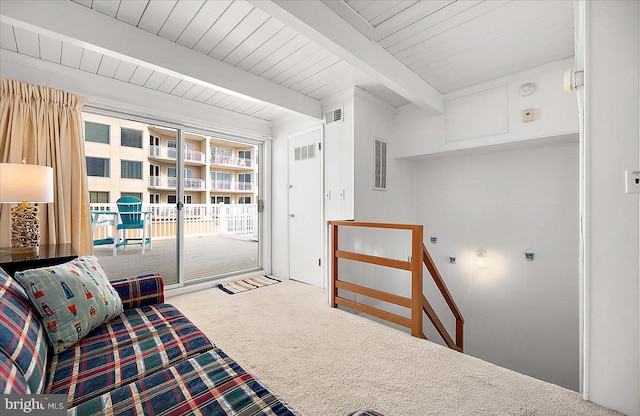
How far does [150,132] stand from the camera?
3.31 meters

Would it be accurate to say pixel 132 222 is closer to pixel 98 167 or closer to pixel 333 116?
pixel 98 167

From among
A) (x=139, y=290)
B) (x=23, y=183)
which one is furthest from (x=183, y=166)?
(x=139, y=290)

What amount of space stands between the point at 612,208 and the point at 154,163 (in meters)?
4.02

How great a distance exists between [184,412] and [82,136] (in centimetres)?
280

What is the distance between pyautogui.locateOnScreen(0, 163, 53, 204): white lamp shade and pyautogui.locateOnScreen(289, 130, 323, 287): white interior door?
8.32 feet

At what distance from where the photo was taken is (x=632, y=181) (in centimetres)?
127

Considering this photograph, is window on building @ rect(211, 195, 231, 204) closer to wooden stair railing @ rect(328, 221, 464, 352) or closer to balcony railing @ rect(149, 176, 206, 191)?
balcony railing @ rect(149, 176, 206, 191)

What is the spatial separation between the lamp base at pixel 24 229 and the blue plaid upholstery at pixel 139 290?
855mm

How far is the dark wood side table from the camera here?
1.69 metres

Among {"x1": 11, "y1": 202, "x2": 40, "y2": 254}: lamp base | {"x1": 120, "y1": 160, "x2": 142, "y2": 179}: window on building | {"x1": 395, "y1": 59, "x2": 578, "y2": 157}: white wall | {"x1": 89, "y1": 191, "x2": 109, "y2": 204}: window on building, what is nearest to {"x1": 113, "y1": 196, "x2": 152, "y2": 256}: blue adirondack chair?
{"x1": 89, "y1": 191, "x2": 109, "y2": 204}: window on building

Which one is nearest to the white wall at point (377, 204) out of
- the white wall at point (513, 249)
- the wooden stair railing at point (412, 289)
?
the white wall at point (513, 249)

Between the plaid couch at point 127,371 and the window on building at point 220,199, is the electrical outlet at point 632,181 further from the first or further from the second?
the window on building at point 220,199

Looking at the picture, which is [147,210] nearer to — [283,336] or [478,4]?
[283,336]

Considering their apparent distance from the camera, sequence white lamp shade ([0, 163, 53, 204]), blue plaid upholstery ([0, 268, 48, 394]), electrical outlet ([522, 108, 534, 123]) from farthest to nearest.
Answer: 1. electrical outlet ([522, 108, 534, 123])
2. white lamp shade ([0, 163, 53, 204])
3. blue plaid upholstery ([0, 268, 48, 394])
